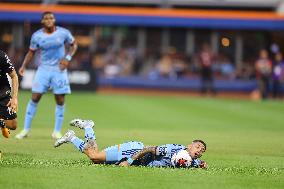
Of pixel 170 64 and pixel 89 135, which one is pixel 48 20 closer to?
pixel 89 135

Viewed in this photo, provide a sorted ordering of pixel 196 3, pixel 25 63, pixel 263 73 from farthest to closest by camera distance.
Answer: pixel 196 3 < pixel 263 73 < pixel 25 63

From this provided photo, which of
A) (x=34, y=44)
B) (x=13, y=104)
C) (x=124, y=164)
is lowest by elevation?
(x=124, y=164)

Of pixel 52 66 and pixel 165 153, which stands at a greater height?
pixel 52 66

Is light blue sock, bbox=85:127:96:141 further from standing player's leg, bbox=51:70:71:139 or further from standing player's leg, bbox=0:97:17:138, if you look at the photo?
standing player's leg, bbox=51:70:71:139

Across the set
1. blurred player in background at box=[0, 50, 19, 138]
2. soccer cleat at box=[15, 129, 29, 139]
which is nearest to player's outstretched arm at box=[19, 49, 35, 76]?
soccer cleat at box=[15, 129, 29, 139]

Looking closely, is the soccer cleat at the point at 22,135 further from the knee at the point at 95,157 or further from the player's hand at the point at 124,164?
the player's hand at the point at 124,164

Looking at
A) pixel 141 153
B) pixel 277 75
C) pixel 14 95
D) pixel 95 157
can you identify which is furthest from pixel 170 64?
pixel 141 153

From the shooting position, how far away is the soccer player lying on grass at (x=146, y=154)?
1205 cm

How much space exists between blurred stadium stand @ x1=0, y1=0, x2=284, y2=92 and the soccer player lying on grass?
82.8ft

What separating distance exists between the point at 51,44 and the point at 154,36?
26455 millimetres

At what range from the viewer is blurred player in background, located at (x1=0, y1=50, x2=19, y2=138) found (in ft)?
41.4

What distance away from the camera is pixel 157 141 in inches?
690

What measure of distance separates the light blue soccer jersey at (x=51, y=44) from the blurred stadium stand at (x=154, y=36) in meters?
20.0

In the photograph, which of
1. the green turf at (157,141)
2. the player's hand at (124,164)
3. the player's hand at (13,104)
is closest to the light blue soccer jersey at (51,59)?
the green turf at (157,141)
